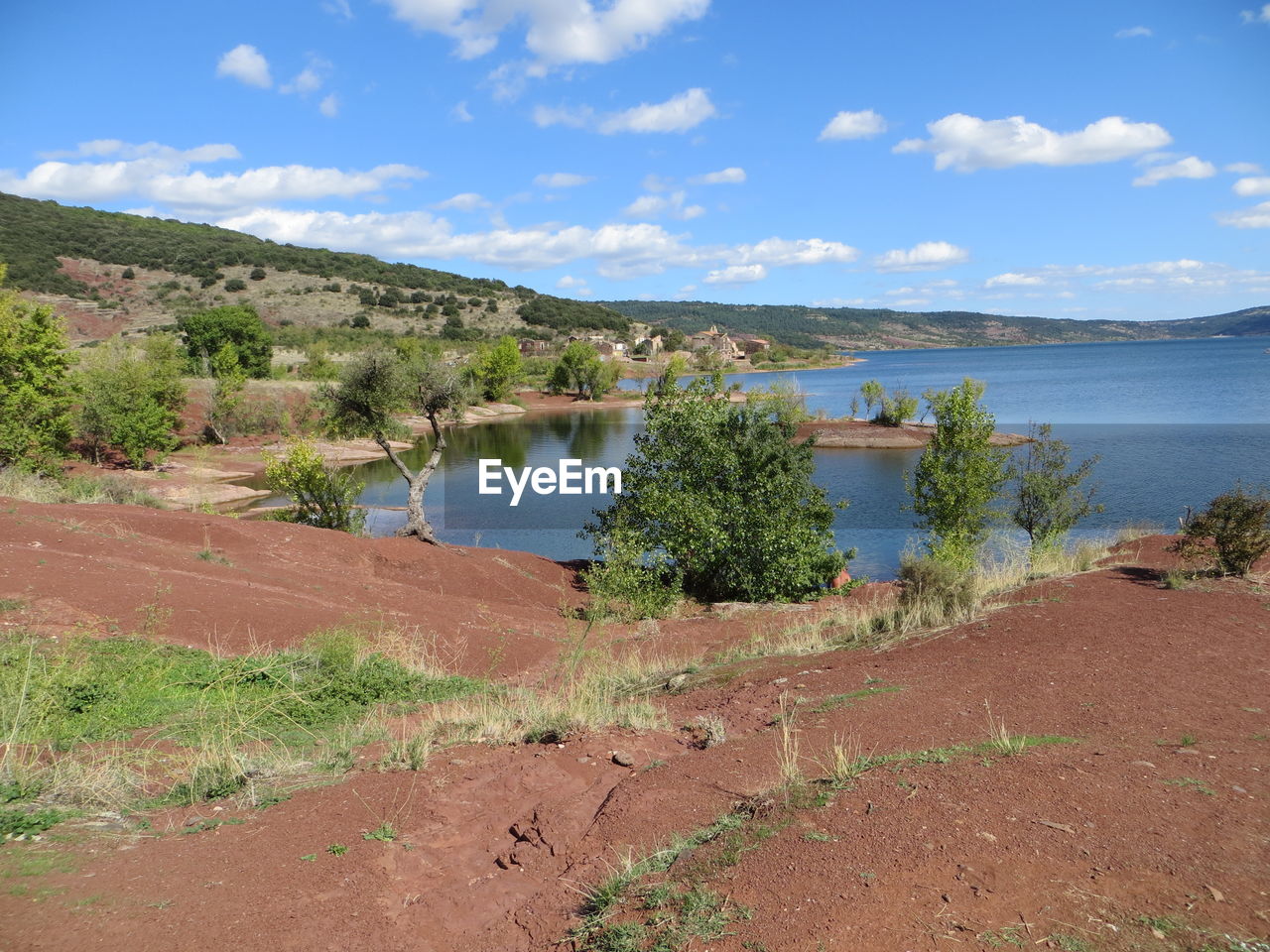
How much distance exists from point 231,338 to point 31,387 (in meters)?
34.2

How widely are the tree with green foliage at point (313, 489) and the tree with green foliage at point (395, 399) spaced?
1267 millimetres

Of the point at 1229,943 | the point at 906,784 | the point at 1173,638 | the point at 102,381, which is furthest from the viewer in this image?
the point at 102,381

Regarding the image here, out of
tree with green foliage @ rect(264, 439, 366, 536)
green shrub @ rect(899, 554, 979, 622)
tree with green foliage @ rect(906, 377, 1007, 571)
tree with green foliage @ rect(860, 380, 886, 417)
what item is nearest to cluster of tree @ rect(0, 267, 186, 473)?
tree with green foliage @ rect(264, 439, 366, 536)

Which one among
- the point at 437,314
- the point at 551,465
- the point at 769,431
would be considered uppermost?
the point at 437,314

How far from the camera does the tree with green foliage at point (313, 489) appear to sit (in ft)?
77.6

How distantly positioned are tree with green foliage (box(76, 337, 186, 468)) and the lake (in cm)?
1067

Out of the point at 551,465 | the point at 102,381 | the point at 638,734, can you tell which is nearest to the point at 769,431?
the point at 638,734

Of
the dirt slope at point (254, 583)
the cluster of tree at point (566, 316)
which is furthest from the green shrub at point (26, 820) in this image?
the cluster of tree at point (566, 316)

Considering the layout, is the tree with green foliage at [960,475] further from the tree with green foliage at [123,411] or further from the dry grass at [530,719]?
the tree with green foliage at [123,411]

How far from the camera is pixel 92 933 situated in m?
4.32

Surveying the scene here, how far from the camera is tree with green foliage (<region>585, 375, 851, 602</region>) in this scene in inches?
733

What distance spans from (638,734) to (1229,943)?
498cm

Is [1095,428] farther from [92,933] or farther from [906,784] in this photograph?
[92,933]

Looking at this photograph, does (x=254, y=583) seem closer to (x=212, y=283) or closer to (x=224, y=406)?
(x=224, y=406)
